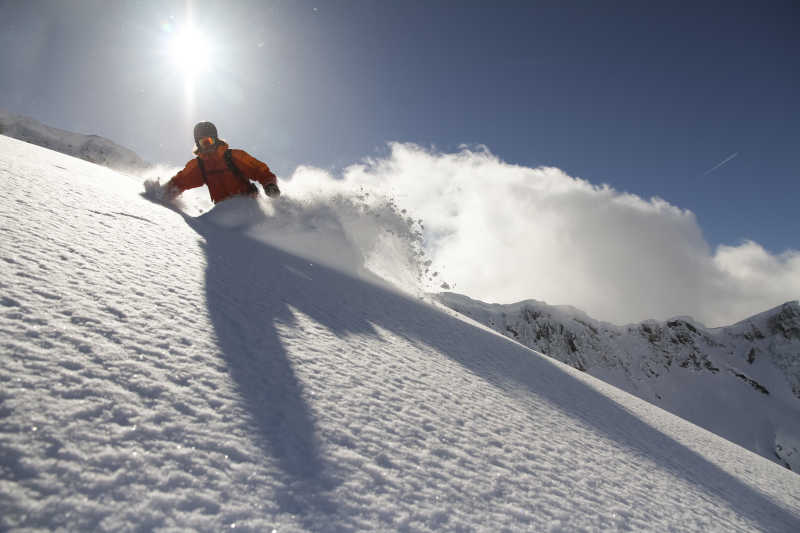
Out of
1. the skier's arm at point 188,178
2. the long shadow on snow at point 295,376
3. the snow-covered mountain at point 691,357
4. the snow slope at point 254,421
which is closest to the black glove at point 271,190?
the skier's arm at point 188,178

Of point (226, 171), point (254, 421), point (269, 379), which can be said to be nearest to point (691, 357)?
point (226, 171)

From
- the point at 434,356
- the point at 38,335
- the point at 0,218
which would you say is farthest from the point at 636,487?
the point at 0,218

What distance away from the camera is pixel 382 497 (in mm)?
995

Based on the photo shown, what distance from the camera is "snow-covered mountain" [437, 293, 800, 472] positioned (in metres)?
91.3

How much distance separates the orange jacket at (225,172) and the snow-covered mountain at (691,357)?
8509 centimetres

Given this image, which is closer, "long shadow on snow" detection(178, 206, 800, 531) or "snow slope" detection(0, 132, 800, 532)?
"snow slope" detection(0, 132, 800, 532)

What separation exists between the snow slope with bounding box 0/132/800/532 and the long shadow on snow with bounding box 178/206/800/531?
1cm

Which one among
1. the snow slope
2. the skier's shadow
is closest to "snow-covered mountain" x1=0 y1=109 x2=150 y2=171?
the skier's shadow

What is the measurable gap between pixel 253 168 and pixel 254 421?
5695mm

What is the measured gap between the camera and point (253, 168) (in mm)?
6020

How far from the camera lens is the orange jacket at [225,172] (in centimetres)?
598

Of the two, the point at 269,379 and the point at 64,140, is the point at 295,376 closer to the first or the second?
the point at 269,379

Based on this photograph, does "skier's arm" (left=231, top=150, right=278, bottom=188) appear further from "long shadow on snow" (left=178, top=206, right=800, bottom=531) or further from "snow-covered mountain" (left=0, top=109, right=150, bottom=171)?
"snow-covered mountain" (left=0, top=109, right=150, bottom=171)

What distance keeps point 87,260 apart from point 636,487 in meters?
2.83
